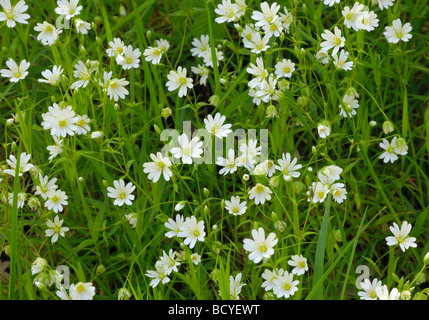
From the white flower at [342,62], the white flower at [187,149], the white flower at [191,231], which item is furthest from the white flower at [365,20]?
the white flower at [191,231]

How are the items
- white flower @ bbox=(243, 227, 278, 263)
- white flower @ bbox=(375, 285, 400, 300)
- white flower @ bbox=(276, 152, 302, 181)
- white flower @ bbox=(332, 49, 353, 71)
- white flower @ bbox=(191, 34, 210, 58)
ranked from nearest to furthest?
1. white flower @ bbox=(375, 285, 400, 300)
2. white flower @ bbox=(243, 227, 278, 263)
3. white flower @ bbox=(276, 152, 302, 181)
4. white flower @ bbox=(332, 49, 353, 71)
5. white flower @ bbox=(191, 34, 210, 58)

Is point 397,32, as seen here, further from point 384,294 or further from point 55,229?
point 55,229

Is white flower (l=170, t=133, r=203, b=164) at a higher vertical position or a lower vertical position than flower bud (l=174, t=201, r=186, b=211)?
higher

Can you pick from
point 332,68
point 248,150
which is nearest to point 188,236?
point 248,150

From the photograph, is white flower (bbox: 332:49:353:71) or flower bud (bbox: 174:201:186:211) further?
white flower (bbox: 332:49:353:71)

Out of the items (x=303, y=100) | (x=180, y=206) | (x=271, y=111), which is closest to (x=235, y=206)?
(x=180, y=206)

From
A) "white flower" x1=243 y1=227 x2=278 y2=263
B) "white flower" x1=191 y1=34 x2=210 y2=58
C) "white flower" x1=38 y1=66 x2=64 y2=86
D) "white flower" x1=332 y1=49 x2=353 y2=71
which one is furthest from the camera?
"white flower" x1=191 y1=34 x2=210 y2=58

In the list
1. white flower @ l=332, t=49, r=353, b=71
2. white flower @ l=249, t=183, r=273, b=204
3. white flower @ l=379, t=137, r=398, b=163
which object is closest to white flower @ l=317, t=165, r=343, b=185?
white flower @ l=249, t=183, r=273, b=204

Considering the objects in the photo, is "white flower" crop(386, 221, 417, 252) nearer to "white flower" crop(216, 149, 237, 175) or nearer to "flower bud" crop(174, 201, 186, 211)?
"white flower" crop(216, 149, 237, 175)
